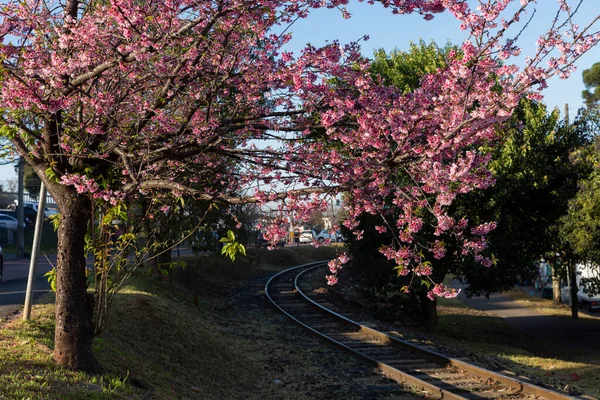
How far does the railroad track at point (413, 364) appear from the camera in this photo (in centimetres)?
1097

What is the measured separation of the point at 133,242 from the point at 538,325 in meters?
22.8

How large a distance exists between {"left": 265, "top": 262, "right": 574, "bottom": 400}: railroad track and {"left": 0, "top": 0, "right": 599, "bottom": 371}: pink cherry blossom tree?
3.16m

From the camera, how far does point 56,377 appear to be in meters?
8.46

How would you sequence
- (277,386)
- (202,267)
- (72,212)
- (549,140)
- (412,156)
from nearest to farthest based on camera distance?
1. (412,156)
2. (72,212)
3. (277,386)
4. (549,140)
5. (202,267)

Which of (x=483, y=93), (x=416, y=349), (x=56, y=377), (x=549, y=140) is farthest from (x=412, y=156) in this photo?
(x=549, y=140)

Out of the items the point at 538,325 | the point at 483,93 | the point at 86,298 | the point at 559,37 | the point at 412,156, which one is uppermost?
the point at 559,37

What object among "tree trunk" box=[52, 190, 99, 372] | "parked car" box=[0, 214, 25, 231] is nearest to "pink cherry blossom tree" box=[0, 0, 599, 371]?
"tree trunk" box=[52, 190, 99, 372]

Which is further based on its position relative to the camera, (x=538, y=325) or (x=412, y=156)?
(x=538, y=325)

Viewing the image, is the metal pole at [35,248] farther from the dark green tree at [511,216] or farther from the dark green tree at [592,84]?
the dark green tree at [592,84]

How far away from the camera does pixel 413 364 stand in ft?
45.4

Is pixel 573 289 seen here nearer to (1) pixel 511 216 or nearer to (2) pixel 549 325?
Answer: (2) pixel 549 325

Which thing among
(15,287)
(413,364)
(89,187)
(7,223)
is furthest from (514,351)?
(7,223)

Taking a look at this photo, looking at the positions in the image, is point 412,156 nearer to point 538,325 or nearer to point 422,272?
point 422,272

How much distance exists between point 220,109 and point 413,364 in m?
7.23
